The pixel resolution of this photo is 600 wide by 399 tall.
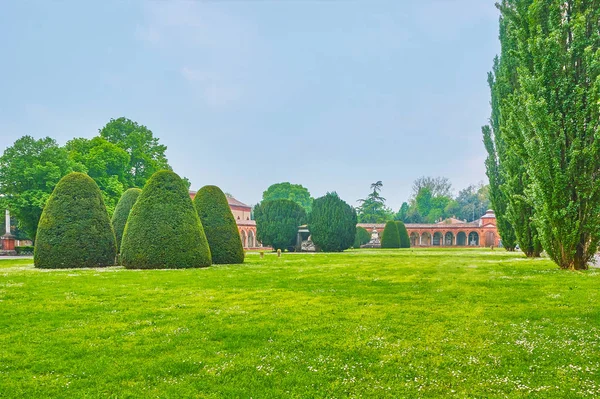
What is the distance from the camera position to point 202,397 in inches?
153

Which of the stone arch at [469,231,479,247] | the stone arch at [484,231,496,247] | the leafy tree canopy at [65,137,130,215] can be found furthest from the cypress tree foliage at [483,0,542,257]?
Result: the stone arch at [469,231,479,247]

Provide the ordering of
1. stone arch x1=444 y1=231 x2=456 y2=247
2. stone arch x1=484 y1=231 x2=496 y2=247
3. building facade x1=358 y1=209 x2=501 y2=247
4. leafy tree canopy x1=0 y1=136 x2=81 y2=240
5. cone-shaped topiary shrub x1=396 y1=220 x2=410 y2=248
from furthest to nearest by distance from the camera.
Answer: stone arch x1=444 y1=231 x2=456 y2=247, building facade x1=358 y1=209 x2=501 y2=247, stone arch x1=484 y1=231 x2=496 y2=247, cone-shaped topiary shrub x1=396 y1=220 x2=410 y2=248, leafy tree canopy x1=0 y1=136 x2=81 y2=240

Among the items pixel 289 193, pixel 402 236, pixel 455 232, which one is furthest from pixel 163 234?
pixel 289 193

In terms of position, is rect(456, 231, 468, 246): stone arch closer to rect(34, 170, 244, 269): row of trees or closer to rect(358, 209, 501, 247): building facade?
rect(358, 209, 501, 247): building facade

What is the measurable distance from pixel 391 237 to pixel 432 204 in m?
50.1

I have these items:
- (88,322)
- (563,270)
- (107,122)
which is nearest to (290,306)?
(88,322)

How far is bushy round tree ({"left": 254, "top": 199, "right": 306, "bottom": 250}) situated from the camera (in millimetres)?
41125

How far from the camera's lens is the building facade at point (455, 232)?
67812 millimetres

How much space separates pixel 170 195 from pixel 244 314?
39.5ft

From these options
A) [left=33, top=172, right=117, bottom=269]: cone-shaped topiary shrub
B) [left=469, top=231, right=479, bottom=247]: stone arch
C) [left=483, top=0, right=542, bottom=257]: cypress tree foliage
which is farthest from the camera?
[left=469, top=231, right=479, bottom=247]: stone arch

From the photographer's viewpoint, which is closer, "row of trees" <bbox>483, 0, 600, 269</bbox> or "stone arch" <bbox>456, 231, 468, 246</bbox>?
"row of trees" <bbox>483, 0, 600, 269</bbox>

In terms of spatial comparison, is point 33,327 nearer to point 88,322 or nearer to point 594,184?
point 88,322

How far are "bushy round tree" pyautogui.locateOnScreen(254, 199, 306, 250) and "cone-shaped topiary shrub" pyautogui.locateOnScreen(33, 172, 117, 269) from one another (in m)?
23.2

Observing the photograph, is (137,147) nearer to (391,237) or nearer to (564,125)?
(391,237)
